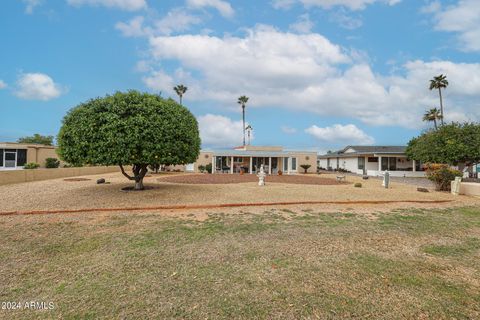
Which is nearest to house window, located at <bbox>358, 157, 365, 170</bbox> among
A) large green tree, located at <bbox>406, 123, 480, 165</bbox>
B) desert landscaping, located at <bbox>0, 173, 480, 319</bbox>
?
large green tree, located at <bbox>406, 123, 480, 165</bbox>

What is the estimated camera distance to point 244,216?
885 cm

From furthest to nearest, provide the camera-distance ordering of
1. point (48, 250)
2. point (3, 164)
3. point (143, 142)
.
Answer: point (3, 164) < point (143, 142) < point (48, 250)

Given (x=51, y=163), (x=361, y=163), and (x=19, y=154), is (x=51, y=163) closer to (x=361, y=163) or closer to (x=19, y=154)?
(x=19, y=154)

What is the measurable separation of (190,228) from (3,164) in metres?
33.9

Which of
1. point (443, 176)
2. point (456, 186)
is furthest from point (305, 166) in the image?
point (456, 186)

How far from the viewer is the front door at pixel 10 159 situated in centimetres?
3020

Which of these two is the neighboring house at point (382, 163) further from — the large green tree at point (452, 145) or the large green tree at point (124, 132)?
the large green tree at point (124, 132)

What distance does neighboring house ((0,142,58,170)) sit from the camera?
30.0 m

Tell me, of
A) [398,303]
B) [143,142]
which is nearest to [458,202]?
[398,303]

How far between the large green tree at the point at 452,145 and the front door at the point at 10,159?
45.0 metres

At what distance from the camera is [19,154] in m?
31.1

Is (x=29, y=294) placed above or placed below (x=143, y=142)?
below

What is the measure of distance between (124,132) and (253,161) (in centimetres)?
2594

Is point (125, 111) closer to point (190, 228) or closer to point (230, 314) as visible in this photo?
point (190, 228)
